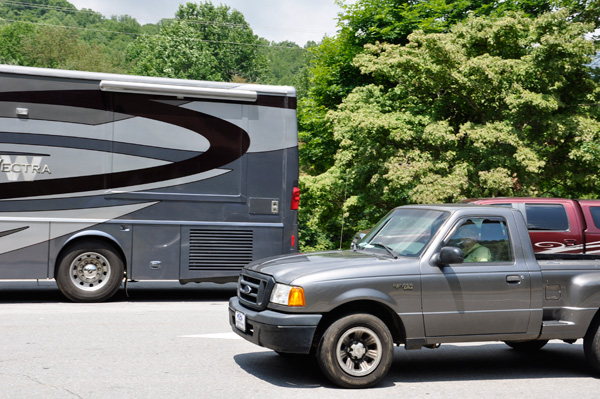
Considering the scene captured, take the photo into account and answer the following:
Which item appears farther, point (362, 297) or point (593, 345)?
point (593, 345)

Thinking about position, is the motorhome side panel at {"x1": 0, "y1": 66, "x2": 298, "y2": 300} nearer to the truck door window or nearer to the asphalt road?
the asphalt road

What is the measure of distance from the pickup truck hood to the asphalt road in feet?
3.19

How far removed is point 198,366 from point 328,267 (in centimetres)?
170

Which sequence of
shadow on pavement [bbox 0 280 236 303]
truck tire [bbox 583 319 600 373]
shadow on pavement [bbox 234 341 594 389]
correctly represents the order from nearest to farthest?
1. shadow on pavement [bbox 234 341 594 389]
2. truck tire [bbox 583 319 600 373]
3. shadow on pavement [bbox 0 280 236 303]

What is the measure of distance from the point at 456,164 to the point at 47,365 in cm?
1519

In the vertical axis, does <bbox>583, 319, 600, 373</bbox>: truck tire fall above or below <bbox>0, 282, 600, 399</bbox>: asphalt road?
above

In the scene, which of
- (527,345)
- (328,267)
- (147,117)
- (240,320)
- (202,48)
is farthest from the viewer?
(202,48)

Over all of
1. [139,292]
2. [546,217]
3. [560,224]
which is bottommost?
[139,292]

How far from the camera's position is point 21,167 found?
1088 cm

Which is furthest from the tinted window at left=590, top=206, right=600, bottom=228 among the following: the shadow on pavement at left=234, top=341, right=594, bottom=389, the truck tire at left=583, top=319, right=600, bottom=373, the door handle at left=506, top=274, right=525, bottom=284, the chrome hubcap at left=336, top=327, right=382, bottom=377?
the chrome hubcap at left=336, top=327, right=382, bottom=377

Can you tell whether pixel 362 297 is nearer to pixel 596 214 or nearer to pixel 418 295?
pixel 418 295

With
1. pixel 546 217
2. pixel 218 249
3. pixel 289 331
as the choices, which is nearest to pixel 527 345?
pixel 289 331

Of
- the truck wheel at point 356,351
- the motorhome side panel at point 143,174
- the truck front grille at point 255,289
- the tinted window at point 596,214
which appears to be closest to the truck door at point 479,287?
the truck wheel at point 356,351

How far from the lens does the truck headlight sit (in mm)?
6188
